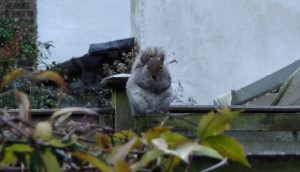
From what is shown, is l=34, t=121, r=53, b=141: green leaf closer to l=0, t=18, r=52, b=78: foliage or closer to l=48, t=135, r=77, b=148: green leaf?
l=48, t=135, r=77, b=148: green leaf

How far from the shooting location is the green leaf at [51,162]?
5.51 feet

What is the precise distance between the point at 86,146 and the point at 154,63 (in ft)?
16.6

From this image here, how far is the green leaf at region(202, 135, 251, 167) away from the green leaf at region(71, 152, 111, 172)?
0.70ft

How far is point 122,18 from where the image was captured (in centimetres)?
1164

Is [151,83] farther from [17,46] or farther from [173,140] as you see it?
[173,140]

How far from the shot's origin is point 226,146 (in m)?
1.80

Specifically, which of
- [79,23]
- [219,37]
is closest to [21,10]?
[79,23]

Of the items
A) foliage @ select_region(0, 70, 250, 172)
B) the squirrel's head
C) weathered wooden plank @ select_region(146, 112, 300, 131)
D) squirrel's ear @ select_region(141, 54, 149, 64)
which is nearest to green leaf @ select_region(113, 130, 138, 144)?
foliage @ select_region(0, 70, 250, 172)

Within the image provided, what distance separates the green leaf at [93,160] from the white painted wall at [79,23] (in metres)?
9.57

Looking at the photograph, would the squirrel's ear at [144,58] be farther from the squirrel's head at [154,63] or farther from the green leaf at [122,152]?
the green leaf at [122,152]

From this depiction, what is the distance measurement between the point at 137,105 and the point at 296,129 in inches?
50.2

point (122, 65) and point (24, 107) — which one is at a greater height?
point (122, 65)

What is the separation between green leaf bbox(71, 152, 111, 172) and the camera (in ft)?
5.39

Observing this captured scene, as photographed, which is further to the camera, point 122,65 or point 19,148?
point 122,65
